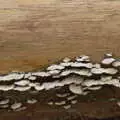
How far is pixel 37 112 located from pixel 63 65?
0.92 ft

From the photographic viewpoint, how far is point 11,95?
4.59 feet

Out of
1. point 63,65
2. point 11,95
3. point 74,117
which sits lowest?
point 74,117

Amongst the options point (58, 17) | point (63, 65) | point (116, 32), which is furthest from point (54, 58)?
point (116, 32)

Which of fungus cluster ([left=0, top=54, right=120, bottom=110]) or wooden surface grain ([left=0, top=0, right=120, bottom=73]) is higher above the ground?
wooden surface grain ([left=0, top=0, right=120, bottom=73])

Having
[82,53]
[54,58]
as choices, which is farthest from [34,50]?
[82,53]

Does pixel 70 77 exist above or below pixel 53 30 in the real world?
below

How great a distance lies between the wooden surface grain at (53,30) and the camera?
4.35ft

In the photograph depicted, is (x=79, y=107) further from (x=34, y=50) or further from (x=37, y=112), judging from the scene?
(x=34, y=50)

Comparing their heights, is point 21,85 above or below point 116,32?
below

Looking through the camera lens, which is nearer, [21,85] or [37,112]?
[21,85]

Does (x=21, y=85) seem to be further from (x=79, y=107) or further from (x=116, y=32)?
(x=116, y=32)

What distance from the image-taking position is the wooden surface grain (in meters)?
1.33

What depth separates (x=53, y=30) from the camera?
135 centimetres

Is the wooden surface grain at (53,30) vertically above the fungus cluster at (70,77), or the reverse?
the wooden surface grain at (53,30)
